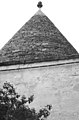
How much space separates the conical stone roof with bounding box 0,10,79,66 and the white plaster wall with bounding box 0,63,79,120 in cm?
30

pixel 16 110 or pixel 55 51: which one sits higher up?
pixel 55 51

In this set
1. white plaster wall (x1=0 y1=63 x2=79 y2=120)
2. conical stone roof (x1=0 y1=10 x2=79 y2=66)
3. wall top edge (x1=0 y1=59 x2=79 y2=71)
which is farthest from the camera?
conical stone roof (x1=0 y1=10 x2=79 y2=66)

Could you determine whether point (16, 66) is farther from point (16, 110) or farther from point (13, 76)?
point (16, 110)

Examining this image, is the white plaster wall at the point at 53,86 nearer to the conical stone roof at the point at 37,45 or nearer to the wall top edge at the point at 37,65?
the wall top edge at the point at 37,65

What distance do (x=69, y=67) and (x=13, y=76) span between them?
1542mm

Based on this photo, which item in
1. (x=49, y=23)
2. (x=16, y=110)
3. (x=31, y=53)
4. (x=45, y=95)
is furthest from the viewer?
(x=49, y=23)

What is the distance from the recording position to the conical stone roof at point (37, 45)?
9625 millimetres

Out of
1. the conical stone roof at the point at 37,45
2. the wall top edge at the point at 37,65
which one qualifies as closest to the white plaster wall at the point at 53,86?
→ the wall top edge at the point at 37,65

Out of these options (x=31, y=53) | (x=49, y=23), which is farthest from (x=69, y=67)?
(x=49, y=23)

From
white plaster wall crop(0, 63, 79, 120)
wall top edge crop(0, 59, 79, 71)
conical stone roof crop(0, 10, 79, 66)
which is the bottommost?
white plaster wall crop(0, 63, 79, 120)

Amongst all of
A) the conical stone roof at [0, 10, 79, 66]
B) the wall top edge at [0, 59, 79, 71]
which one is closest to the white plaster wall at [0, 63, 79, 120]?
the wall top edge at [0, 59, 79, 71]

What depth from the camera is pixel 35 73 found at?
9.41m

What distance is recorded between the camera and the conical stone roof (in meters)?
9.62

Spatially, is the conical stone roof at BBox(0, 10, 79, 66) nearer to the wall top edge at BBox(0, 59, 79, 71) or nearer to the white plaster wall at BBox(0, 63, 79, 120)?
the wall top edge at BBox(0, 59, 79, 71)
